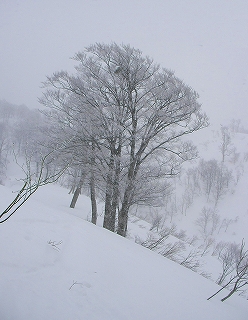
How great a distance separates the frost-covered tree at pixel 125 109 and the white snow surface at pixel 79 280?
262 cm

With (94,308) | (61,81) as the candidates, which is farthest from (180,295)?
(61,81)

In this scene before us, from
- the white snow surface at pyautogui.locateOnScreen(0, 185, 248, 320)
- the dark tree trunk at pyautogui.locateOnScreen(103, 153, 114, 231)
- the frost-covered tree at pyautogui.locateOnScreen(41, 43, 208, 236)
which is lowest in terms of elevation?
the white snow surface at pyautogui.locateOnScreen(0, 185, 248, 320)

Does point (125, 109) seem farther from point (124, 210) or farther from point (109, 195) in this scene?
point (124, 210)

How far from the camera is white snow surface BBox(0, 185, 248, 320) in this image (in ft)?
6.42

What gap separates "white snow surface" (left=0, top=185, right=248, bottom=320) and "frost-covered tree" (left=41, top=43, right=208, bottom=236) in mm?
2617

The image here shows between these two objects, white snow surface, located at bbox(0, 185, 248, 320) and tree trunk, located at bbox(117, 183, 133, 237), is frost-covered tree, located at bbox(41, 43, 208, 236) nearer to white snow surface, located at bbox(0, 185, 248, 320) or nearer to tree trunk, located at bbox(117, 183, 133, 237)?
tree trunk, located at bbox(117, 183, 133, 237)

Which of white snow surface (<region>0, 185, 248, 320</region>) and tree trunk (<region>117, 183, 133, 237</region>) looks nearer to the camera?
white snow surface (<region>0, 185, 248, 320</region>)

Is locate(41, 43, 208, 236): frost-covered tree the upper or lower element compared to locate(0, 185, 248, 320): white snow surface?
upper

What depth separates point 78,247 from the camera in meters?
3.34

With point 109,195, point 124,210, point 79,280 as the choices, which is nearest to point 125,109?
point 109,195

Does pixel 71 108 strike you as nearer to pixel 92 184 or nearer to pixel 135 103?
pixel 135 103

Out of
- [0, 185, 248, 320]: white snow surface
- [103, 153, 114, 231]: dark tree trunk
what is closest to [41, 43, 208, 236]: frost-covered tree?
[103, 153, 114, 231]: dark tree trunk

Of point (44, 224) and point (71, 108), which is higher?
point (71, 108)

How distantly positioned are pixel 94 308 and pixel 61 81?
6093 millimetres
